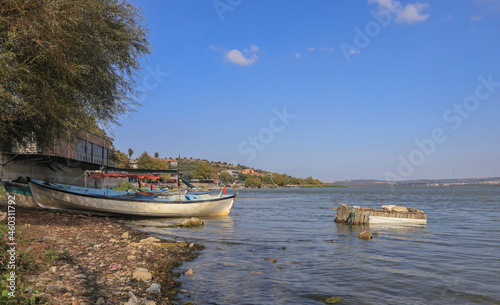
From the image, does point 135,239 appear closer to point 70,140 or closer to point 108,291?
point 70,140

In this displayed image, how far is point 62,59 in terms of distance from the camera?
33.3ft

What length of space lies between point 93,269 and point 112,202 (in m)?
15.5

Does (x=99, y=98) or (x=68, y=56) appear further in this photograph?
(x=99, y=98)

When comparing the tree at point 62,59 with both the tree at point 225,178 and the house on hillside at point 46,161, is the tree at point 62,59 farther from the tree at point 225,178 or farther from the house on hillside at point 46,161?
the tree at point 225,178

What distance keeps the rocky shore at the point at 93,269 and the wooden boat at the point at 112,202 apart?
1071 cm

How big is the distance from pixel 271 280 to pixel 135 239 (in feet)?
20.5

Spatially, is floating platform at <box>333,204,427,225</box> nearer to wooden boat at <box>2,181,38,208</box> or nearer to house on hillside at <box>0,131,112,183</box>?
house on hillside at <box>0,131,112,183</box>

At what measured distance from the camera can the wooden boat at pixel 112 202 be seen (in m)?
22.5


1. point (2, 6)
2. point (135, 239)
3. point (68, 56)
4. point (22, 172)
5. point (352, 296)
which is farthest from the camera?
point (22, 172)

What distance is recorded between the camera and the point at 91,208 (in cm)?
2298

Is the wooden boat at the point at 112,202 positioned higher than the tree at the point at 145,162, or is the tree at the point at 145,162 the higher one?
the tree at the point at 145,162

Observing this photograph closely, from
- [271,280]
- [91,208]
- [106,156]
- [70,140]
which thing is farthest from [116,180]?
[271,280]

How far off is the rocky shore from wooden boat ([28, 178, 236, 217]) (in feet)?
35.2

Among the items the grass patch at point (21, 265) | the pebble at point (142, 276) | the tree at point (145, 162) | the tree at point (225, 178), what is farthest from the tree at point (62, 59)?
the tree at point (225, 178)
